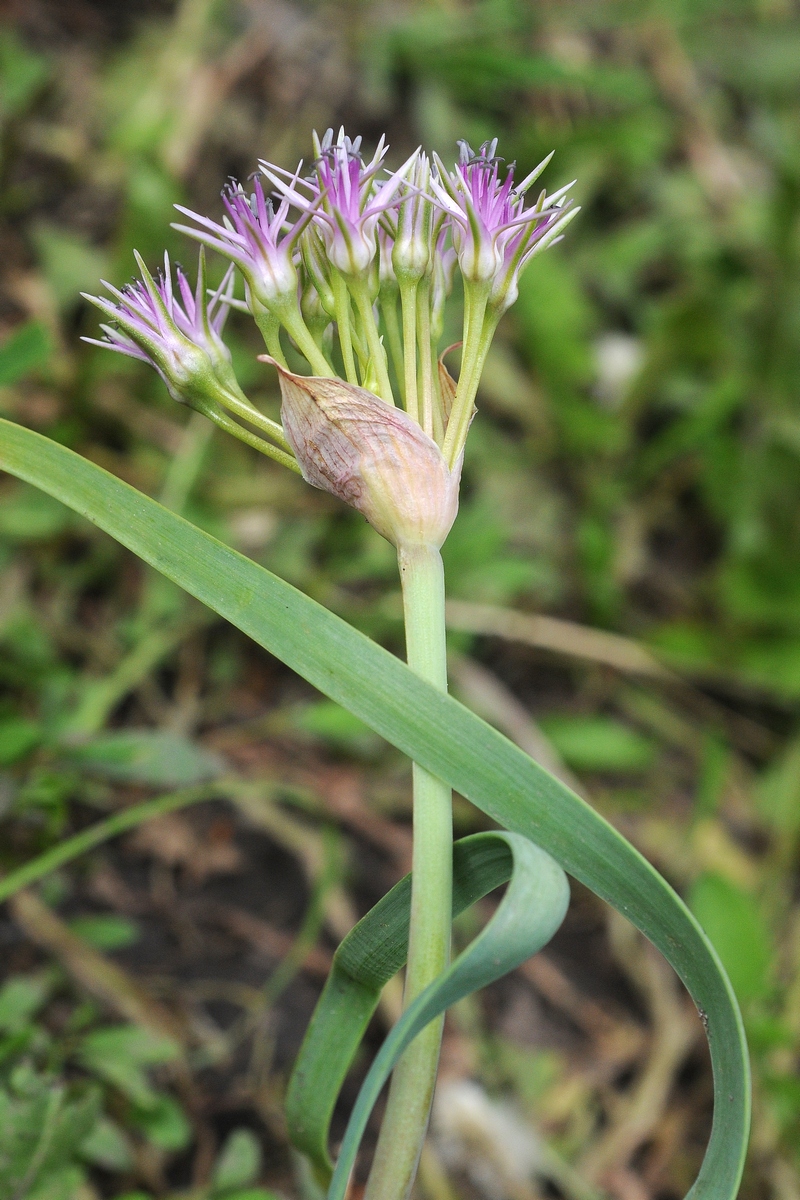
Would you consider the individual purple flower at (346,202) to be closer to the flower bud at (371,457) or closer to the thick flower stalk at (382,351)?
the thick flower stalk at (382,351)

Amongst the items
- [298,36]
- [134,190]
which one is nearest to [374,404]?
[134,190]

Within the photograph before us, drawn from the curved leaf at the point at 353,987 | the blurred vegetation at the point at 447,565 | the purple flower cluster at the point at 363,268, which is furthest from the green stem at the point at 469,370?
the blurred vegetation at the point at 447,565

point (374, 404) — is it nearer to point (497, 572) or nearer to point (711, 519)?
point (497, 572)

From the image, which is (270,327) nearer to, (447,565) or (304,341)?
(304,341)

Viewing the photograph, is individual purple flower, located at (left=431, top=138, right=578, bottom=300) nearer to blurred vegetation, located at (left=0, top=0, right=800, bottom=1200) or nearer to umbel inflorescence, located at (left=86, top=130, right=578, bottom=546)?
umbel inflorescence, located at (left=86, top=130, right=578, bottom=546)

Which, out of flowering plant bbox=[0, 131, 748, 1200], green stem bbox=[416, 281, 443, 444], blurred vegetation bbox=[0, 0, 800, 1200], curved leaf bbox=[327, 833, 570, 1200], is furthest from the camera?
blurred vegetation bbox=[0, 0, 800, 1200]

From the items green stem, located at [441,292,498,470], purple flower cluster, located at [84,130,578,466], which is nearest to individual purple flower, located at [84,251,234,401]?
purple flower cluster, located at [84,130,578,466]
